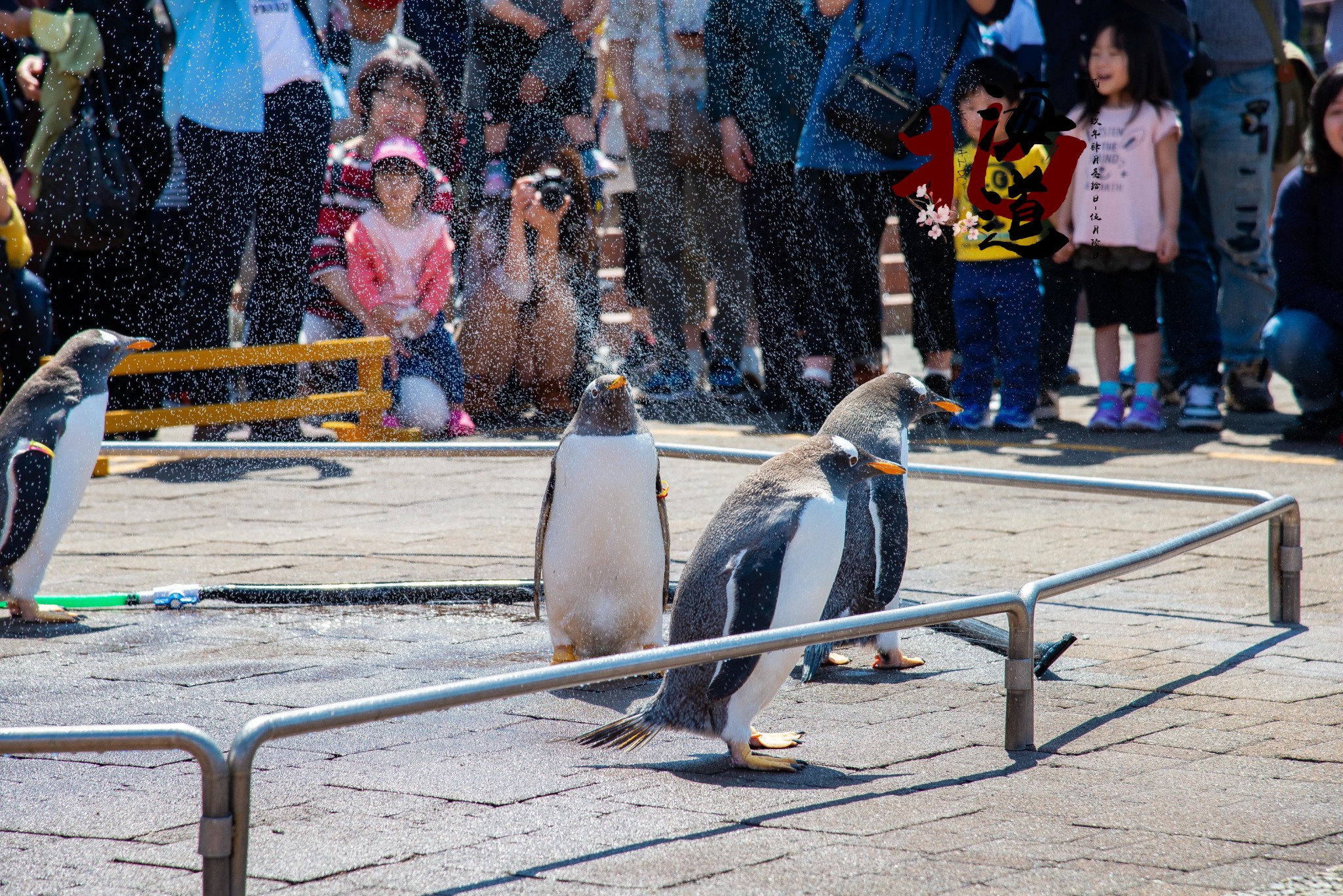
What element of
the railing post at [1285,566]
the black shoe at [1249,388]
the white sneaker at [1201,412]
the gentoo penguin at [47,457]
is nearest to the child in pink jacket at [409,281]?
the gentoo penguin at [47,457]

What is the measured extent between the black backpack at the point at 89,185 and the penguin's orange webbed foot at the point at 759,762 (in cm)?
458

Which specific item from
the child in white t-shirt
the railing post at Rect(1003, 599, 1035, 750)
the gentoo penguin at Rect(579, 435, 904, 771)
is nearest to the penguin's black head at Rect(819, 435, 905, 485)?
the gentoo penguin at Rect(579, 435, 904, 771)

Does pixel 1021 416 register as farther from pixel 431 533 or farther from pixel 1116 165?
pixel 431 533

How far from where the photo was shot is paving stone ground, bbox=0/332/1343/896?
8.08 feet

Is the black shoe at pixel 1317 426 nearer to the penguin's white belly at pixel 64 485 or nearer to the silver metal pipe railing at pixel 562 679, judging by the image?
the silver metal pipe railing at pixel 562 679

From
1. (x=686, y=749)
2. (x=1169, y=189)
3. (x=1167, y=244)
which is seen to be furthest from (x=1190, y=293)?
(x=686, y=749)

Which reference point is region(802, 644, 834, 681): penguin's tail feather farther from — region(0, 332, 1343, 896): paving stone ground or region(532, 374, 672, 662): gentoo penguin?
region(532, 374, 672, 662): gentoo penguin

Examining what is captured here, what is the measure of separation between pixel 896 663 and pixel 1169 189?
160 inches

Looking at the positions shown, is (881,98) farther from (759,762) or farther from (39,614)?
(759,762)

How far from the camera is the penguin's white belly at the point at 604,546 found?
12.6 feet

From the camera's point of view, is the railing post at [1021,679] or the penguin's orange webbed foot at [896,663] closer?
the railing post at [1021,679]

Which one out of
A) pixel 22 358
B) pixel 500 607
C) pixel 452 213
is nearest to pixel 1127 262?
pixel 452 213

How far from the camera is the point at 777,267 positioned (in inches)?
316

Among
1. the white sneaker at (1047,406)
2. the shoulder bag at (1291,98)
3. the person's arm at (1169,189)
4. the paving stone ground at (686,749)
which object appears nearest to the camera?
the paving stone ground at (686,749)
